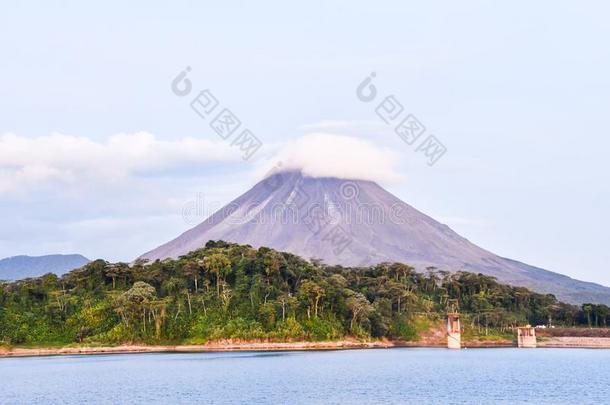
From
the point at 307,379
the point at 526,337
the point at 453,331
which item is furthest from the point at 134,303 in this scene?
the point at 526,337

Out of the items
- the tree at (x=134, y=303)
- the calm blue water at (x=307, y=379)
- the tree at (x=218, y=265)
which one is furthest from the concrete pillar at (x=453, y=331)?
the tree at (x=134, y=303)

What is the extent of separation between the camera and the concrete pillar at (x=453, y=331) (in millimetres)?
84062

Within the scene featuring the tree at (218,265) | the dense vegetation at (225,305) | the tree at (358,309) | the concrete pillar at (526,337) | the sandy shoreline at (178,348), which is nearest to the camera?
the sandy shoreline at (178,348)

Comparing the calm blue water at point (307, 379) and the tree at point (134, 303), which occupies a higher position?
the tree at point (134, 303)

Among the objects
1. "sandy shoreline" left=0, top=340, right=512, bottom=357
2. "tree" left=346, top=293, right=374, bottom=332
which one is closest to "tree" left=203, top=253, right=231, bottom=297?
"sandy shoreline" left=0, top=340, right=512, bottom=357

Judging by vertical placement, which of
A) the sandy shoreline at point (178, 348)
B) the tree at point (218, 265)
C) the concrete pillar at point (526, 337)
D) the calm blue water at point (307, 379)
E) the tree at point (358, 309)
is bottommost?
the calm blue water at point (307, 379)

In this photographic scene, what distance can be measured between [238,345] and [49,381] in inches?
1230

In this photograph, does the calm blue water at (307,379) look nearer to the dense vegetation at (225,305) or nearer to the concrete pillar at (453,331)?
the dense vegetation at (225,305)

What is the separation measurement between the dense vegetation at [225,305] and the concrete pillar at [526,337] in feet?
8.45

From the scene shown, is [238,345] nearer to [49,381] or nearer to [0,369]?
[0,369]

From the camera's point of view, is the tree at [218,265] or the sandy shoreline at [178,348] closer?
the sandy shoreline at [178,348]

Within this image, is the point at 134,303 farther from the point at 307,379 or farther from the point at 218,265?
the point at 307,379

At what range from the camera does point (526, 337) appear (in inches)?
3504

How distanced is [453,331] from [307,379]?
3955 cm
